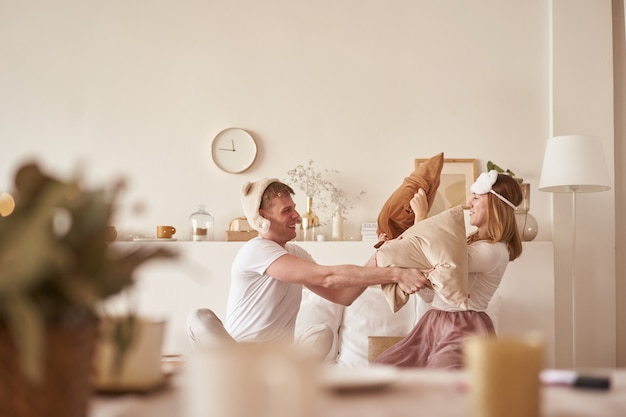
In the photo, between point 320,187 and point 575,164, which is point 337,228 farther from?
point 575,164

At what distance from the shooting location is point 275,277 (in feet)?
9.43

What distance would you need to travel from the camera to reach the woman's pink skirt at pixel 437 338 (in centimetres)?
276

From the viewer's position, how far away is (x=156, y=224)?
4.72 metres

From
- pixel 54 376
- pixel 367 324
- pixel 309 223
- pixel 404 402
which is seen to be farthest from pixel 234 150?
pixel 54 376

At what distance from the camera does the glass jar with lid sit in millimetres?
4508

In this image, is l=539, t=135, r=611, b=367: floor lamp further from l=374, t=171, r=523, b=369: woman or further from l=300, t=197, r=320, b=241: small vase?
l=300, t=197, r=320, b=241: small vase

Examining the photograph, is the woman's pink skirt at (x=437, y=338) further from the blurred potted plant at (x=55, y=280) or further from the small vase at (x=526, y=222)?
the blurred potted plant at (x=55, y=280)

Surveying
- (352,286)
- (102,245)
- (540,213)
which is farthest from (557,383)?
(540,213)

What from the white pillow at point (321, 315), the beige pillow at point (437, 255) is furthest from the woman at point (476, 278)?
the white pillow at point (321, 315)

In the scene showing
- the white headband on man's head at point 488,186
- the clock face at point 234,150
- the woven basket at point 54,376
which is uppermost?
the clock face at point 234,150

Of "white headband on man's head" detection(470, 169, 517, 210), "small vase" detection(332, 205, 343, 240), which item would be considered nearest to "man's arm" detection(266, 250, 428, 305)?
"white headband on man's head" detection(470, 169, 517, 210)

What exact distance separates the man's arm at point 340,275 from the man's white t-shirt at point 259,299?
0.23ft

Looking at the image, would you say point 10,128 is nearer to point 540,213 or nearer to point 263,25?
point 263,25

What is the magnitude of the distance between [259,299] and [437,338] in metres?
0.81
